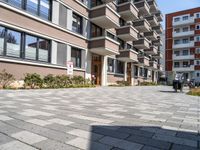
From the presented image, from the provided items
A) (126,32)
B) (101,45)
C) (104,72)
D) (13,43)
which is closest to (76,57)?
(101,45)

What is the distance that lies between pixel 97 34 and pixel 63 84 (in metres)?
9.38

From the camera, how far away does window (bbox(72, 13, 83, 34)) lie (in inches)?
738

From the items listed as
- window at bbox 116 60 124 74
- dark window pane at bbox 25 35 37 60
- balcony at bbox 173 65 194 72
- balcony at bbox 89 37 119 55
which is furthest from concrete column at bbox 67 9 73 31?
balcony at bbox 173 65 194 72

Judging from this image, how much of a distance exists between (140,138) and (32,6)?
1350 cm

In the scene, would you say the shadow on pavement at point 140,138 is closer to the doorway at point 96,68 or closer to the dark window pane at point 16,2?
the dark window pane at point 16,2

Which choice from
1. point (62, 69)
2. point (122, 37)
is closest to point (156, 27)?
point (122, 37)

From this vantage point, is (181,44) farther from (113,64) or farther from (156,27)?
(113,64)

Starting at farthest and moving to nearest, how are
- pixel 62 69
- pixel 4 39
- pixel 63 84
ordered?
pixel 62 69
pixel 63 84
pixel 4 39

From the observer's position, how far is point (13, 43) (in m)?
12.5

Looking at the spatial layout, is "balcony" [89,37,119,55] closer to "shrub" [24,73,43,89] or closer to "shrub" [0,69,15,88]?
"shrub" [24,73,43,89]

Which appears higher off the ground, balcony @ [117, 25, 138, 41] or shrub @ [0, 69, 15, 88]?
balcony @ [117, 25, 138, 41]

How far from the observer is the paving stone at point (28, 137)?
310 centimetres

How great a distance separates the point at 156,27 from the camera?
1795 inches

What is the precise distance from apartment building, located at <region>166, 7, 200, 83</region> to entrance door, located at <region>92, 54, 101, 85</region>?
3320 cm
